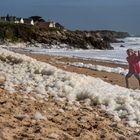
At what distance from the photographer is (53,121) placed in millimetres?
9070

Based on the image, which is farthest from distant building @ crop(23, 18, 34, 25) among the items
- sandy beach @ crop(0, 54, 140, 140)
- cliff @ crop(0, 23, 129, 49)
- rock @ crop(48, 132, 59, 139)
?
rock @ crop(48, 132, 59, 139)

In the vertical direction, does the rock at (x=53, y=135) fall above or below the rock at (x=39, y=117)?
below

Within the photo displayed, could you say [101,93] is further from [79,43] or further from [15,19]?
[15,19]

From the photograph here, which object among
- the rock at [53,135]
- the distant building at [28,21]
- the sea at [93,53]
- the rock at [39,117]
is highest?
the distant building at [28,21]

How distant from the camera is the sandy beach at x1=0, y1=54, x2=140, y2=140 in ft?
26.9

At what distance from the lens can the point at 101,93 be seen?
37.1ft

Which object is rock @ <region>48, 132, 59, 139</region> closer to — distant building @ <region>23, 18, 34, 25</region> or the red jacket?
the red jacket

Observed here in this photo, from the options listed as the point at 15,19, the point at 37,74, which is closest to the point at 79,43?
the point at 15,19

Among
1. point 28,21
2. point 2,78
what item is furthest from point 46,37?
point 2,78

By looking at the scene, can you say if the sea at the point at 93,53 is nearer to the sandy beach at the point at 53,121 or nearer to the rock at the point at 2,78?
the rock at the point at 2,78

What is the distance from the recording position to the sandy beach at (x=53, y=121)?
323 inches

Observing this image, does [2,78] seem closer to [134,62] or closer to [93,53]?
[134,62]

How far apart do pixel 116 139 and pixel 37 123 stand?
1.27 metres

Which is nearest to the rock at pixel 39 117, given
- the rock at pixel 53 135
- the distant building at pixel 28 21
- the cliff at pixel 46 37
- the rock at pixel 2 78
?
the rock at pixel 53 135
